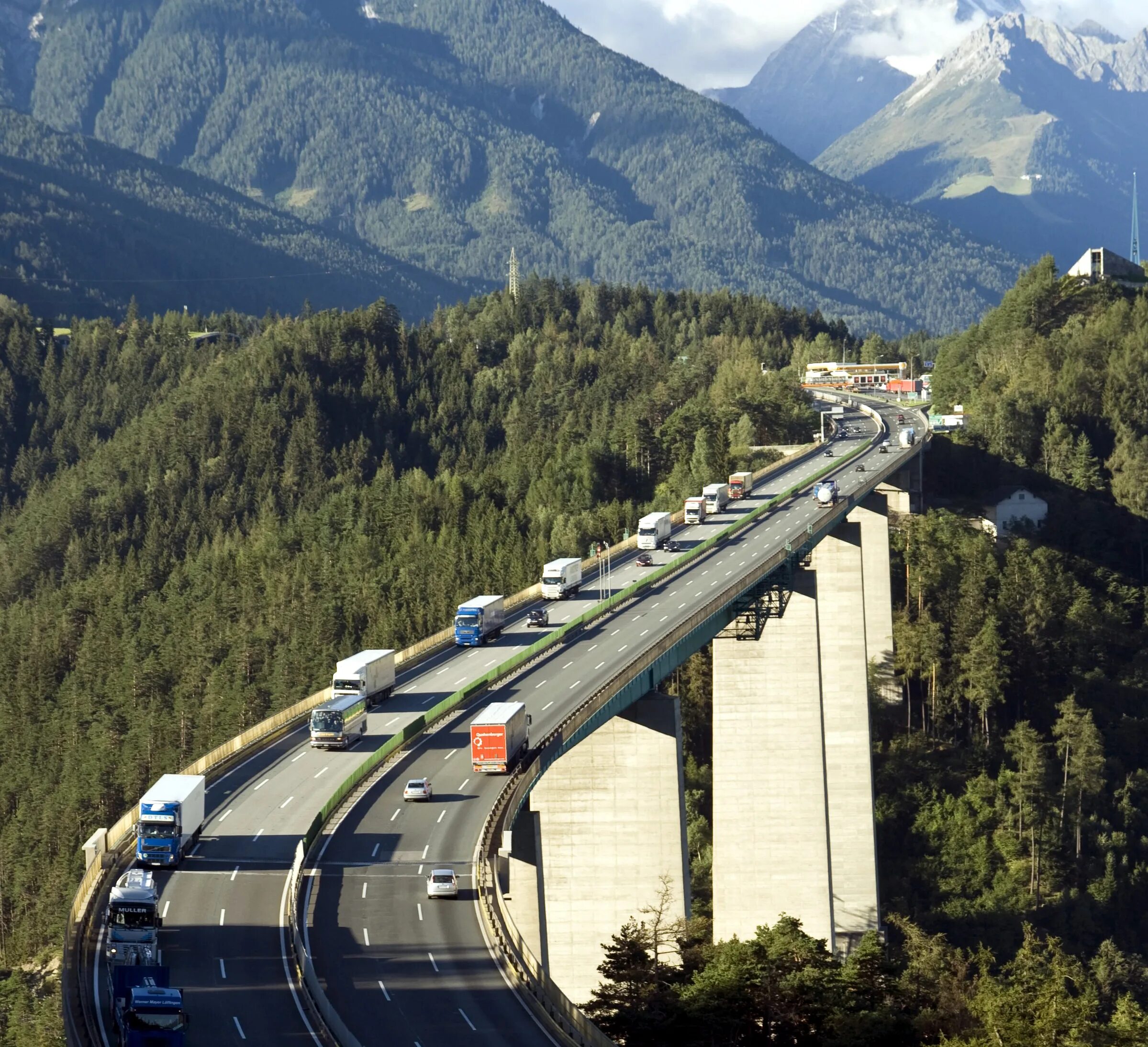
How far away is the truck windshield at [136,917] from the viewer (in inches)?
1613

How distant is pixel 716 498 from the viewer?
13038 cm

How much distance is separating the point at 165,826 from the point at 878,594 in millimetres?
84039

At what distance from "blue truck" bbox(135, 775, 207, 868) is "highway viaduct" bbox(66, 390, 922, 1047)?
2.46 feet

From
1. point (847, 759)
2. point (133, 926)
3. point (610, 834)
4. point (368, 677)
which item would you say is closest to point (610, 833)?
point (610, 834)

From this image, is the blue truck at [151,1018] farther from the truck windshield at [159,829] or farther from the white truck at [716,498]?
the white truck at [716,498]

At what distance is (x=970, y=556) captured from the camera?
13412 cm

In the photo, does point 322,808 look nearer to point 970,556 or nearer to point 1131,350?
point 970,556

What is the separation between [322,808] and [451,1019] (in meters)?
17.0

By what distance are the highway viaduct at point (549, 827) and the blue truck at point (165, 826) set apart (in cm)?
75

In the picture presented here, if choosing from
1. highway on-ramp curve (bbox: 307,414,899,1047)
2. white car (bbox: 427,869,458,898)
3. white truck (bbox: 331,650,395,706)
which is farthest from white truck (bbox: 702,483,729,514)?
white car (bbox: 427,869,458,898)

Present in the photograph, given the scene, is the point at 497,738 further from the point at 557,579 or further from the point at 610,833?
the point at 557,579

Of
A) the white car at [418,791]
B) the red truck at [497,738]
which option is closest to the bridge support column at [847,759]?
the red truck at [497,738]

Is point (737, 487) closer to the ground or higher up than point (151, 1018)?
higher up

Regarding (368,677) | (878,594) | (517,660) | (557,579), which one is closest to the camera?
(368,677)
